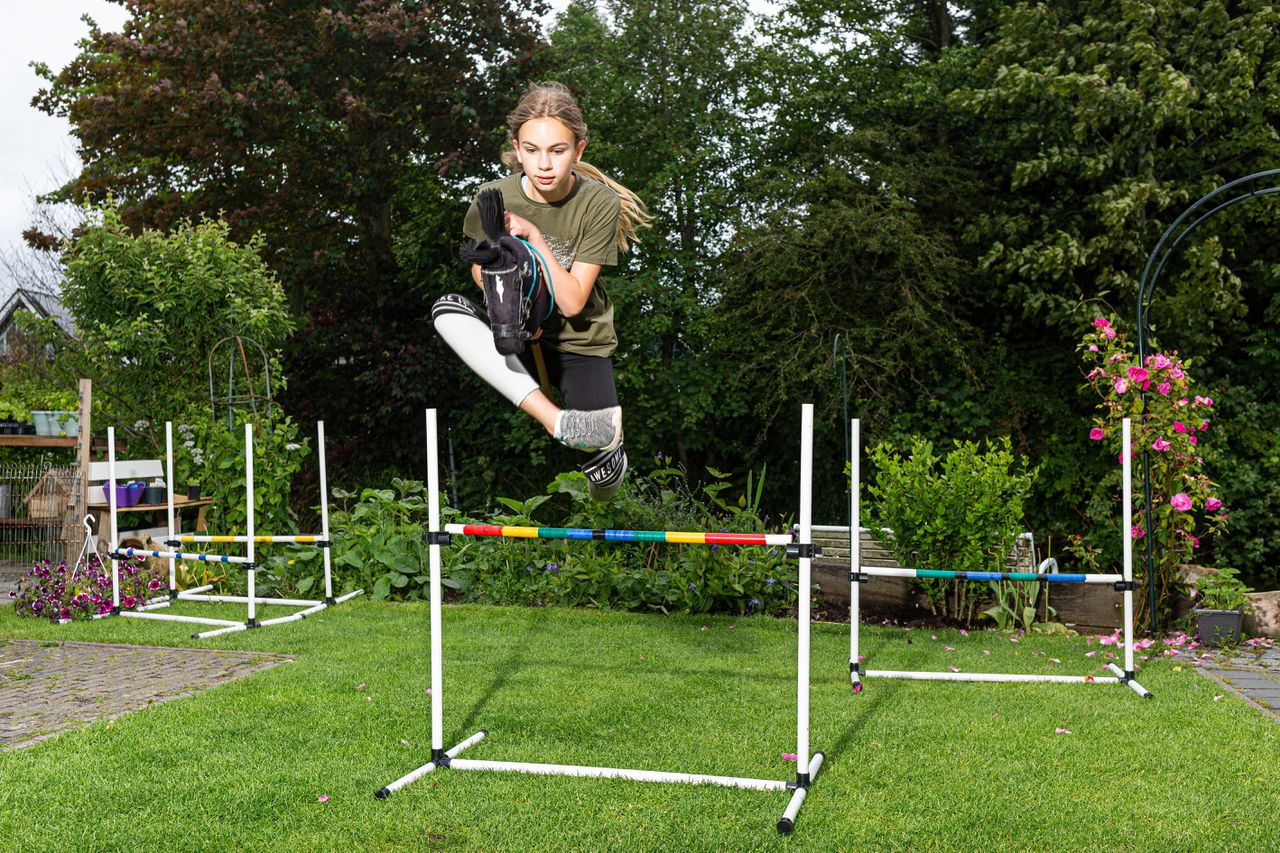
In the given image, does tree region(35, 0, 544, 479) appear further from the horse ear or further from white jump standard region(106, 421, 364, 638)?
the horse ear

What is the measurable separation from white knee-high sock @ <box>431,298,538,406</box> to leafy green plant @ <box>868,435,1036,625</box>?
5.04 m

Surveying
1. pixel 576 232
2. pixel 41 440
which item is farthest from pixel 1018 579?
pixel 41 440

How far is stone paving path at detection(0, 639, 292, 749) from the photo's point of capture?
504 centimetres

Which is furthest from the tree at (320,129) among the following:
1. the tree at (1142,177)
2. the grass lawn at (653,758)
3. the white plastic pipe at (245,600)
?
the grass lawn at (653,758)

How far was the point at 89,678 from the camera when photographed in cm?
593

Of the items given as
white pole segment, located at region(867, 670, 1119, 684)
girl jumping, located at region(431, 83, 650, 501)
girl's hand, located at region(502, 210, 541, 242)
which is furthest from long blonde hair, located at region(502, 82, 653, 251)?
white pole segment, located at region(867, 670, 1119, 684)

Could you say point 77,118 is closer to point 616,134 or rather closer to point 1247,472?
point 616,134

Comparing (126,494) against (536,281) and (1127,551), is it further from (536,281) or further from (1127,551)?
(1127,551)

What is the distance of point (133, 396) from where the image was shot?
10.2 meters

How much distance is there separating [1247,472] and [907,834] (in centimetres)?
842

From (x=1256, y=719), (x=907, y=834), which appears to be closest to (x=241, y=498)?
(x=907, y=834)

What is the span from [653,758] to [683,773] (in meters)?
0.27

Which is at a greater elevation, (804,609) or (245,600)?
(804,609)

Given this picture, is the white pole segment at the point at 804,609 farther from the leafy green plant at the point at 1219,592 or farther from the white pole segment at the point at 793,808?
the leafy green plant at the point at 1219,592
